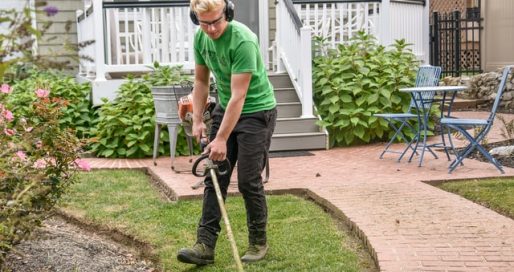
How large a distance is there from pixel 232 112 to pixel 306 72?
627 centimetres

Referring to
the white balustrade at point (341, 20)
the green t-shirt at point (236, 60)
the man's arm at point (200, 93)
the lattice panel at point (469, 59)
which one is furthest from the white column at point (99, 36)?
the lattice panel at point (469, 59)

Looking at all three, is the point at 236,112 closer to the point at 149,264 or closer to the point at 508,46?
the point at 149,264

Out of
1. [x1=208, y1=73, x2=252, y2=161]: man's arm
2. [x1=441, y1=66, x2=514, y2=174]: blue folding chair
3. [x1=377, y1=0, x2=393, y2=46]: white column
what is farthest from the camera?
[x1=377, y1=0, x2=393, y2=46]: white column

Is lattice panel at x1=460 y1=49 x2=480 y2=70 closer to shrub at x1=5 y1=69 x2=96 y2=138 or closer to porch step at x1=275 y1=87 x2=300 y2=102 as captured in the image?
porch step at x1=275 y1=87 x2=300 y2=102

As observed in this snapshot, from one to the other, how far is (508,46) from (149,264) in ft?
43.3

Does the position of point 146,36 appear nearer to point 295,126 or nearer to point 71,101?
point 71,101

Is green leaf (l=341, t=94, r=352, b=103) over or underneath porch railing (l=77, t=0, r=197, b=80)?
underneath

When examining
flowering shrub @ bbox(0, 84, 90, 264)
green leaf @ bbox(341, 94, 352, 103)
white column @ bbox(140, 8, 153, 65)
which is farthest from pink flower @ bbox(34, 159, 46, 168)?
white column @ bbox(140, 8, 153, 65)

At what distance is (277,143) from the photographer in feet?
34.9

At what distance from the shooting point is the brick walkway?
5133 millimetres

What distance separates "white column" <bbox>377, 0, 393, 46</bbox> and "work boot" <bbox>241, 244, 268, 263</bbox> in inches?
304

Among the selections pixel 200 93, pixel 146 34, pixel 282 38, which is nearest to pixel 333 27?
pixel 282 38

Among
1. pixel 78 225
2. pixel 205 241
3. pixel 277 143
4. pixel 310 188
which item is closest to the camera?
pixel 205 241

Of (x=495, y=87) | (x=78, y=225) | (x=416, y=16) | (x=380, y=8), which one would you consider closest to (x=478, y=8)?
(x=495, y=87)
